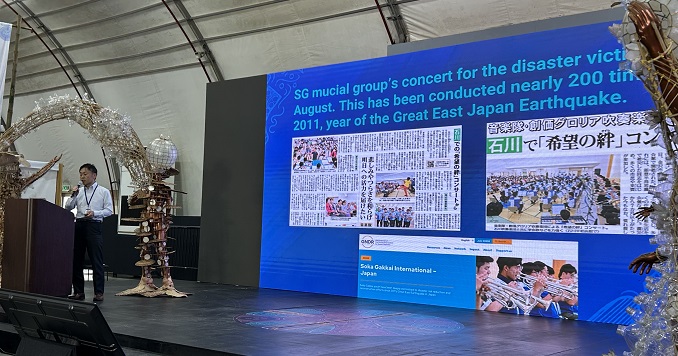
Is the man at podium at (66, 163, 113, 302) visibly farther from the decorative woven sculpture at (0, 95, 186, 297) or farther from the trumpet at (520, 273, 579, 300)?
the trumpet at (520, 273, 579, 300)

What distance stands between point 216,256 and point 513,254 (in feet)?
12.7

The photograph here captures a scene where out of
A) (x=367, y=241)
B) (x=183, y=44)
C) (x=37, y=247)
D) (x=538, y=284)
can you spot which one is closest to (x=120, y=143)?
(x=37, y=247)

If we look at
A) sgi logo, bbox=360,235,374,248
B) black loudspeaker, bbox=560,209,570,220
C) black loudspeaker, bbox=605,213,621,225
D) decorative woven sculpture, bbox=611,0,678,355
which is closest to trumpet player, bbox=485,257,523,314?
black loudspeaker, bbox=560,209,570,220

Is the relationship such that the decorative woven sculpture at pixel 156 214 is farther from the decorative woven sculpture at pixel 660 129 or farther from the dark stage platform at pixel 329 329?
the decorative woven sculpture at pixel 660 129

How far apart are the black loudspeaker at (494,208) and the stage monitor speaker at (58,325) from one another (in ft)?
13.2

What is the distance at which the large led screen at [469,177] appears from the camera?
18.6 feet

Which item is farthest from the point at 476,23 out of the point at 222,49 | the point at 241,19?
the point at 222,49

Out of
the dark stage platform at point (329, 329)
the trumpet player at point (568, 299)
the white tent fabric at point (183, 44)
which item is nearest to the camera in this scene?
the dark stage platform at point (329, 329)

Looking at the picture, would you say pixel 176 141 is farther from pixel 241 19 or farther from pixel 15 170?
Answer: pixel 15 170

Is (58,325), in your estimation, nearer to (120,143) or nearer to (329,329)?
(329,329)

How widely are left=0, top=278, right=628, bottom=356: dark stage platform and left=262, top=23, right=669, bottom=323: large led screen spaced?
1.21 feet

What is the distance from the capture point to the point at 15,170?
6371 millimetres

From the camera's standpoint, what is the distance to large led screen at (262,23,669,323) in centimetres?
566

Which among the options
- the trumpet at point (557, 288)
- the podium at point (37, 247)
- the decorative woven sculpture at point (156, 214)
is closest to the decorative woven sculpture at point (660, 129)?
the trumpet at point (557, 288)
